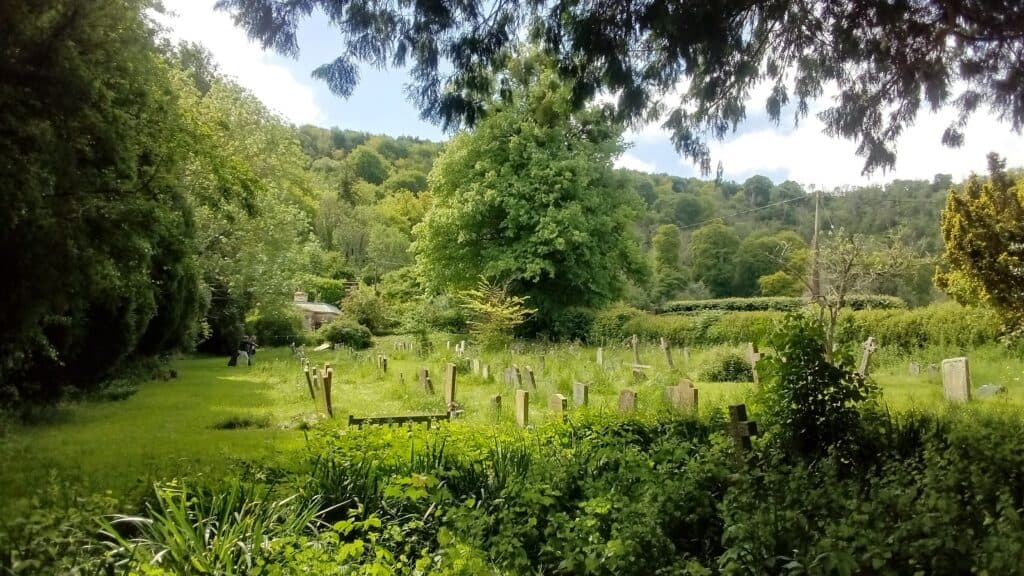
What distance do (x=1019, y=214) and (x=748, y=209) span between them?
37757mm

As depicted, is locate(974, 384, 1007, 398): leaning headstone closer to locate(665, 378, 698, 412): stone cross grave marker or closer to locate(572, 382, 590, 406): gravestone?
locate(665, 378, 698, 412): stone cross grave marker

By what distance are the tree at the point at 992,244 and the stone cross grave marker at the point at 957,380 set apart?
352 centimetres

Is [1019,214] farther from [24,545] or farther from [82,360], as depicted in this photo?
[82,360]

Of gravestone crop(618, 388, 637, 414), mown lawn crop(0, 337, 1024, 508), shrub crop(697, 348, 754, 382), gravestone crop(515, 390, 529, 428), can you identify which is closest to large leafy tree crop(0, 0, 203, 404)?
mown lawn crop(0, 337, 1024, 508)

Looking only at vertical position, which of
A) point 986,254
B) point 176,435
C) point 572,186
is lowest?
point 176,435

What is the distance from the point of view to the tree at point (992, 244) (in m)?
12.6

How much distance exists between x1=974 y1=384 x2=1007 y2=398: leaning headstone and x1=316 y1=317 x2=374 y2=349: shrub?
2614cm

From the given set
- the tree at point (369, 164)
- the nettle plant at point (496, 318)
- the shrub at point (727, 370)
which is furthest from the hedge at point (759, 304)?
the tree at point (369, 164)

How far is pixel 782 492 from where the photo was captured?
12.2ft

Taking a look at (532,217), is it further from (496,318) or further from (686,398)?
(686,398)

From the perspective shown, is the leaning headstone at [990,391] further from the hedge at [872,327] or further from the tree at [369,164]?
the tree at [369,164]

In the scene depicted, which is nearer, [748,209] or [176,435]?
[176,435]

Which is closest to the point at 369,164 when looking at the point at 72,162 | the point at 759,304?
the point at 759,304

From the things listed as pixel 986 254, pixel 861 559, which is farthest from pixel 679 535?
pixel 986 254
